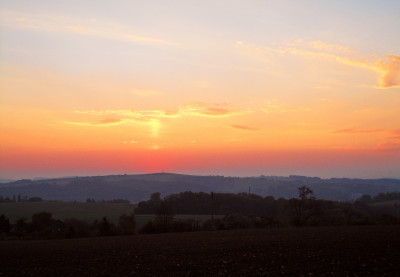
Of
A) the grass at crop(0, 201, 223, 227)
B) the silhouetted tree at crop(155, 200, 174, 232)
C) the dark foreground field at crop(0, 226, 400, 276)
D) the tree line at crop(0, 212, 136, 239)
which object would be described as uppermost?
the dark foreground field at crop(0, 226, 400, 276)

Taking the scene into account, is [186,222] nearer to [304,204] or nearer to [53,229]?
[53,229]

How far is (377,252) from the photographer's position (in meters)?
23.2

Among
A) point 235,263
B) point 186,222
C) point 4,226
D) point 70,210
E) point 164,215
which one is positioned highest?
point 235,263

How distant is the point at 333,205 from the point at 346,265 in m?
81.9

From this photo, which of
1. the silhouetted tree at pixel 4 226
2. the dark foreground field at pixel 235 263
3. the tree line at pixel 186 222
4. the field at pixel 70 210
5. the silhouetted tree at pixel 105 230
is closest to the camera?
the dark foreground field at pixel 235 263

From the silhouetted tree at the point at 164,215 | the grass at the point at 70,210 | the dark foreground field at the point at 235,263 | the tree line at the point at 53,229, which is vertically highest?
the dark foreground field at the point at 235,263

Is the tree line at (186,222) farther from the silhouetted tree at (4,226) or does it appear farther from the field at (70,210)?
the field at (70,210)

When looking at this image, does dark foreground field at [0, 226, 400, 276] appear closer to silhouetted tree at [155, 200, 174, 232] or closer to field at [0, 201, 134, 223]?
silhouetted tree at [155, 200, 174, 232]

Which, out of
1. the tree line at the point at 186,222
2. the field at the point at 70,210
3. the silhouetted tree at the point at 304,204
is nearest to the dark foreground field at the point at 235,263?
the tree line at the point at 186,222

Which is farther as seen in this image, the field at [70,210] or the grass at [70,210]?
the field at [70,210]

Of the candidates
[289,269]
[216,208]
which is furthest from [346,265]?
[216,208]

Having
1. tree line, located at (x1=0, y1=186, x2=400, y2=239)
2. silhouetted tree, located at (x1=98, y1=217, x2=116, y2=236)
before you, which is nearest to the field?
tree line, located at (x1=0, y1=186, x2=400, y2=239)

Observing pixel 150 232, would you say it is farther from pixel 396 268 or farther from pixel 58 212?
pixel 58 212

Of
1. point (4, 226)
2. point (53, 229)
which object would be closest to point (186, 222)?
point (53, 229)
